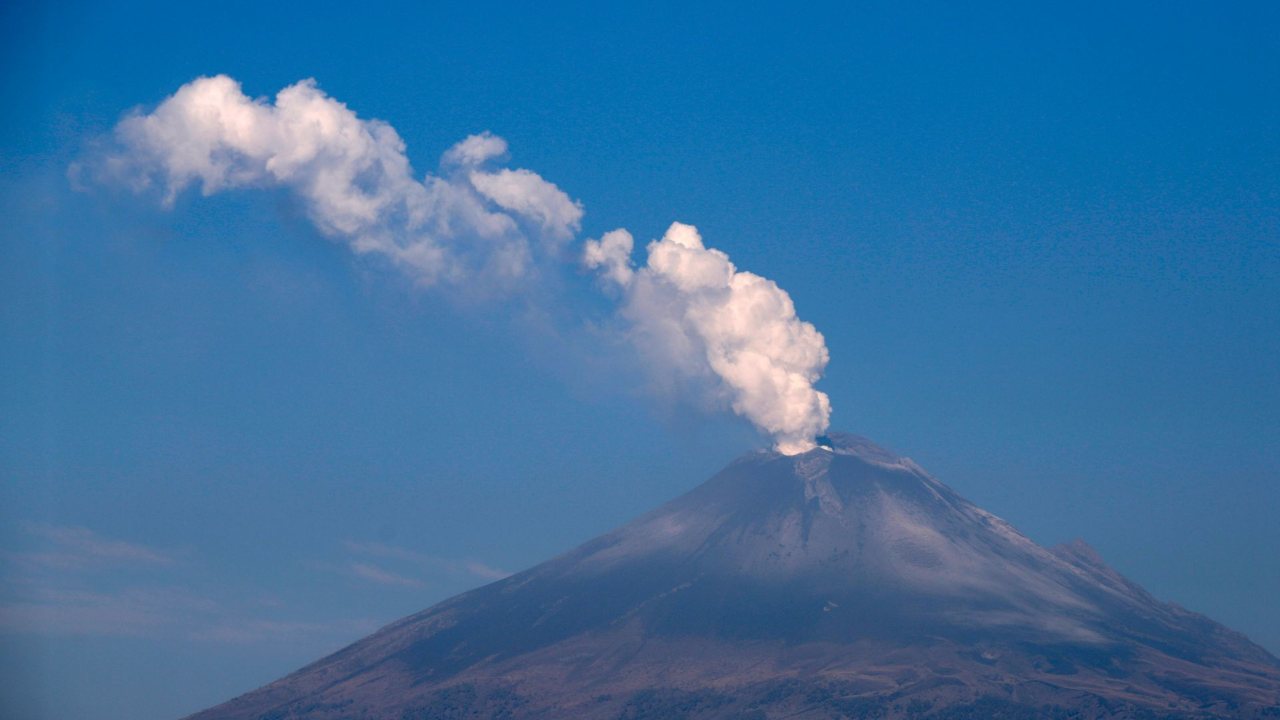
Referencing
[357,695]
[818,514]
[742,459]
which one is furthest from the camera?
[742,459]

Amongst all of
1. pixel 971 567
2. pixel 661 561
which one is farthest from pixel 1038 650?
pixel 661 561

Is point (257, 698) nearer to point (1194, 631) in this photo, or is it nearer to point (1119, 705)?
point (1119, 705)

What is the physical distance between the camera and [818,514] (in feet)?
523

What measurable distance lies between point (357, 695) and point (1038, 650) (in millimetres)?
67423

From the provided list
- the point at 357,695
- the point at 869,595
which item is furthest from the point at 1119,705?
the point at 357,695

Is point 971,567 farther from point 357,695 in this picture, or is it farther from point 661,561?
point 357,695

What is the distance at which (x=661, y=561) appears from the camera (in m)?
156

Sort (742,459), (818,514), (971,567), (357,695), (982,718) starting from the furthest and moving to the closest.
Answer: (742,459)
(818,514)
(971,567)
(357,695)
(982,718)

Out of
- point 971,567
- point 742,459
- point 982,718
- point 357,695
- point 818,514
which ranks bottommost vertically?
point 982,718

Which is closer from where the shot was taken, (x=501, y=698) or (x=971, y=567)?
(x=501, y=698)

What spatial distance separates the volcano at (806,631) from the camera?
113062mm

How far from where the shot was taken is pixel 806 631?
130 metres

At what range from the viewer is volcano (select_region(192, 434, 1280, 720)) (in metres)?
113

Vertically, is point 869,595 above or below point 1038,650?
above
